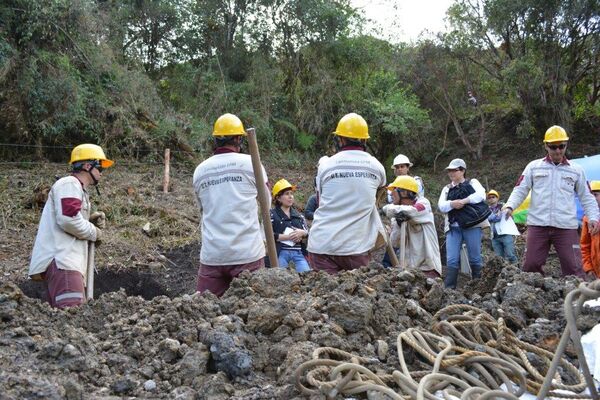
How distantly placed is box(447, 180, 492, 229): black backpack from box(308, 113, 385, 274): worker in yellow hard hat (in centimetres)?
228

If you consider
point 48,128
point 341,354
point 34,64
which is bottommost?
point 341,354

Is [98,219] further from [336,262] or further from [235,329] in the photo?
[235,329]

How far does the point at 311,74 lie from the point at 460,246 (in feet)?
40.2

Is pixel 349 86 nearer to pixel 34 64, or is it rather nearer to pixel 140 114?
pixel 140 114

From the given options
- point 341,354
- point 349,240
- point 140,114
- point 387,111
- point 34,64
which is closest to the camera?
point 341,354

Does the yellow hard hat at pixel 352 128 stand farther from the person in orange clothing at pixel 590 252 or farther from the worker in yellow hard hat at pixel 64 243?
the person in orange clothing at pixel 590 252

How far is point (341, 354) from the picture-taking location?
10.6ft

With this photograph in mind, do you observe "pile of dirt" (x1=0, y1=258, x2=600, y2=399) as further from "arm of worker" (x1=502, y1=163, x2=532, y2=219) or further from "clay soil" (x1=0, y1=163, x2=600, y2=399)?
"arm of worker" (x1=502, y1=163, x2=532, y2=219)

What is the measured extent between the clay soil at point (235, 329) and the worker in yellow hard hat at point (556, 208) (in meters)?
1.26

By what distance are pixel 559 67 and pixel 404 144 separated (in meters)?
5.10

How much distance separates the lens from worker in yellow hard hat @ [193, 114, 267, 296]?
496cm

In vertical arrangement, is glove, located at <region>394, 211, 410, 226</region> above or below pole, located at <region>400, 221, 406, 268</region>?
above

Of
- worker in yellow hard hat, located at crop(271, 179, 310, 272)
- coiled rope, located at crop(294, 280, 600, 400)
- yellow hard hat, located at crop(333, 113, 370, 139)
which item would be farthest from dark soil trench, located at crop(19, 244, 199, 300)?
coiled rope, located at crop(294, 280, 600, 400)

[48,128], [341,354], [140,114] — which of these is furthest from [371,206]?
[140,114]
